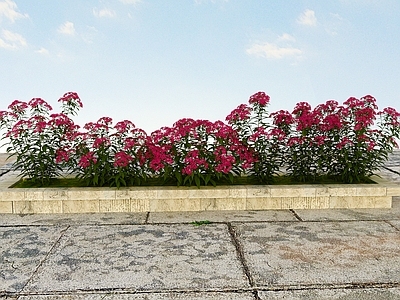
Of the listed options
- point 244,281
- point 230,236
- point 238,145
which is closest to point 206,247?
point 230,236

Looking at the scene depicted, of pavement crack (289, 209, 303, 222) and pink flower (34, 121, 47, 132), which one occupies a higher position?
pink flower (34, 121, 47, 132)

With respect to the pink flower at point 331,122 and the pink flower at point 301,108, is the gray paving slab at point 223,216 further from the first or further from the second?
the pink flower at point 301,108

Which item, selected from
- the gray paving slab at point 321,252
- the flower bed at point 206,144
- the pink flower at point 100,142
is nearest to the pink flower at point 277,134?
the flower bed at point 206,144

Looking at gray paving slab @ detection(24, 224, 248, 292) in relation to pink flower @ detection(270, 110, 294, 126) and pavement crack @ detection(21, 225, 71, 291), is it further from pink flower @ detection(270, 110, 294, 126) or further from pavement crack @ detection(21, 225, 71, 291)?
pink flower @ detection(270, 110, 294, 126)

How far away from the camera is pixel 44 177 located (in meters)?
4.64

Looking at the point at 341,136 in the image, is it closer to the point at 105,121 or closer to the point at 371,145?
the point at 371,145

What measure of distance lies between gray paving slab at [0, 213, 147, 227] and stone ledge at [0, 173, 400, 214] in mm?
102

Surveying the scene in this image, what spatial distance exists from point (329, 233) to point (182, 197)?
4.57 ft

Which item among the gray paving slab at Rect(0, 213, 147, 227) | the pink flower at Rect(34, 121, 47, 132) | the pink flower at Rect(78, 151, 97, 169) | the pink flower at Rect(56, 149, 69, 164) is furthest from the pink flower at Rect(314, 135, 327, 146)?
the pink flower at Rect(34, 121, 47, 132)

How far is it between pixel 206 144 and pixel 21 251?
1.92m

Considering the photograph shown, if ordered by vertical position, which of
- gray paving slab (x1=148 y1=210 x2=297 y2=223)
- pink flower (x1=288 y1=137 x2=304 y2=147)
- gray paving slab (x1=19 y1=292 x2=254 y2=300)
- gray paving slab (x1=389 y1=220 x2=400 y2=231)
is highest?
pink flower (x1=288 y1=137 x2=304 y2=147)

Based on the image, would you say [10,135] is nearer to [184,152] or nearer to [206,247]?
[184,152]

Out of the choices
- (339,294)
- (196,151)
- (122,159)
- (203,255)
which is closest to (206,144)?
(196,151)

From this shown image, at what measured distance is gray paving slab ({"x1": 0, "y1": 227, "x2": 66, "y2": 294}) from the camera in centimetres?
277
